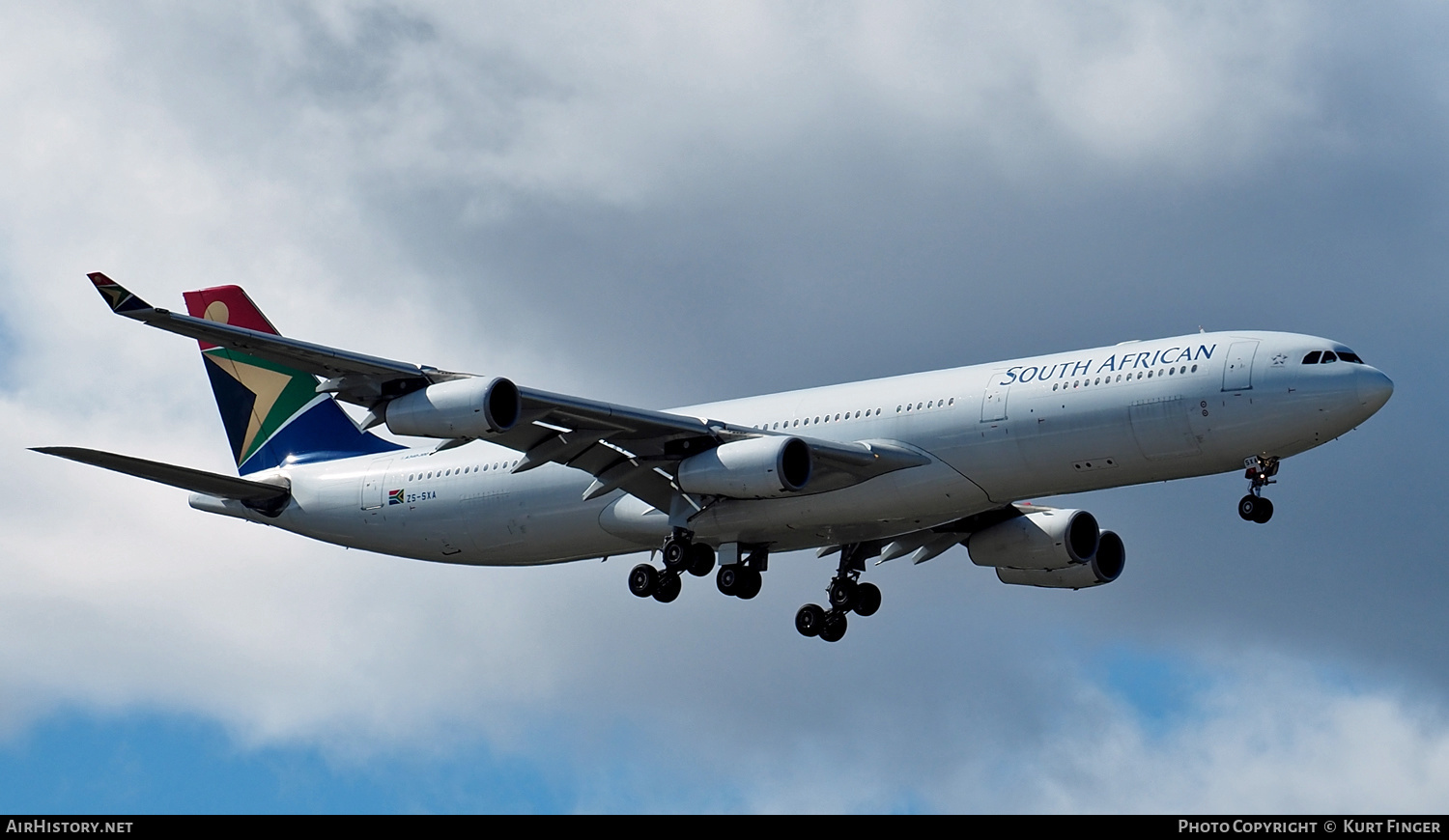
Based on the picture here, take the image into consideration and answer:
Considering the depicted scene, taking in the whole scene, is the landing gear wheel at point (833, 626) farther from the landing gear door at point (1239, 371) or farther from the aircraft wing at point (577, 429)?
the landing gear door at point (1239, 371)

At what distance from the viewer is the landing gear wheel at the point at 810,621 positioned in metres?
53.0

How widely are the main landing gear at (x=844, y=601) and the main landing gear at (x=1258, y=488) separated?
41.6 feet

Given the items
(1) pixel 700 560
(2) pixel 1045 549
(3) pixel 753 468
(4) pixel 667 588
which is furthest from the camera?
(2) pixel 1045 549

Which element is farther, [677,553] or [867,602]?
[867,602]

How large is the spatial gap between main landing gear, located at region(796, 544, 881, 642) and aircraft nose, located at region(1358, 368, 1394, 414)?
15.3m

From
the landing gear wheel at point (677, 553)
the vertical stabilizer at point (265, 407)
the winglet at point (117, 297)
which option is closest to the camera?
the winglet at point (117, 297)

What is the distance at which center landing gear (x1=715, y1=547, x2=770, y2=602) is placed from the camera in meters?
48.7

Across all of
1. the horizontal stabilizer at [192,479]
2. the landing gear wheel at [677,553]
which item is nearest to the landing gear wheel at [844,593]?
the landing gear wheel at [677,553]

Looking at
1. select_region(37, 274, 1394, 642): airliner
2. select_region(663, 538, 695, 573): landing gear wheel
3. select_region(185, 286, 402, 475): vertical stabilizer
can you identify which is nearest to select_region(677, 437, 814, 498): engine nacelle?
select_region(37, 274, 1394, 642): airliner

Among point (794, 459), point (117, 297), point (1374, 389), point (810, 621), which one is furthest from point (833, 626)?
point (117, 297)

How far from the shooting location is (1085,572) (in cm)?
5225

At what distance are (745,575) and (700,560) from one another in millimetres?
1419

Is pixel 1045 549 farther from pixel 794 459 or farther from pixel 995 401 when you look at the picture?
pixel 794 459
